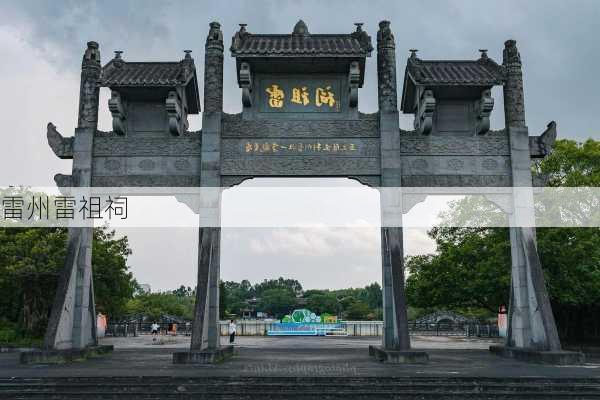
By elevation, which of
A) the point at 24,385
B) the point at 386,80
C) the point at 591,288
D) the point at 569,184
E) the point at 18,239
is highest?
the point at 386,80

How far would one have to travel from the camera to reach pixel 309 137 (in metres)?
14.8

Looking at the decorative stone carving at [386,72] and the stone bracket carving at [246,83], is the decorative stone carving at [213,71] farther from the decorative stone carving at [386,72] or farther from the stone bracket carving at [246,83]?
the decorative stone carving at [386,72]

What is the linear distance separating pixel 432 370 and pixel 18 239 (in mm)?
18138

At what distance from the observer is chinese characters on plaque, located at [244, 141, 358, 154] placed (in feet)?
48.3

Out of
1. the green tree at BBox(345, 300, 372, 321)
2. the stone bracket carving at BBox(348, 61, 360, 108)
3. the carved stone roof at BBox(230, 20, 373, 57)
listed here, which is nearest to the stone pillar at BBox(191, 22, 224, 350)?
the carved stone roof at BBox(230, 20, 373, 57)

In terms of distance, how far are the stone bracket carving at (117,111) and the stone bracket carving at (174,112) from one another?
124 cm

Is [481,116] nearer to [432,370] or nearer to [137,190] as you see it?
[432,370]

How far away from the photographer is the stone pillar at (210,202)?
13.5 meters

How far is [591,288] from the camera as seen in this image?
19.6 metres

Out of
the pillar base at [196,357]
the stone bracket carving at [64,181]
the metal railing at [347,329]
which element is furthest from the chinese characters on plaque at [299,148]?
the metal railing at [347,329]

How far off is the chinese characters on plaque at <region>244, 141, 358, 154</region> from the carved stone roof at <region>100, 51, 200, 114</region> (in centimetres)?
249

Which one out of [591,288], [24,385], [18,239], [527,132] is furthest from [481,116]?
[18,239]

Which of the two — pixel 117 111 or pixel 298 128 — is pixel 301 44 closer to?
pixel 298 128

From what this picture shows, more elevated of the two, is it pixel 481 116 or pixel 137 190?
pixel 481 116
